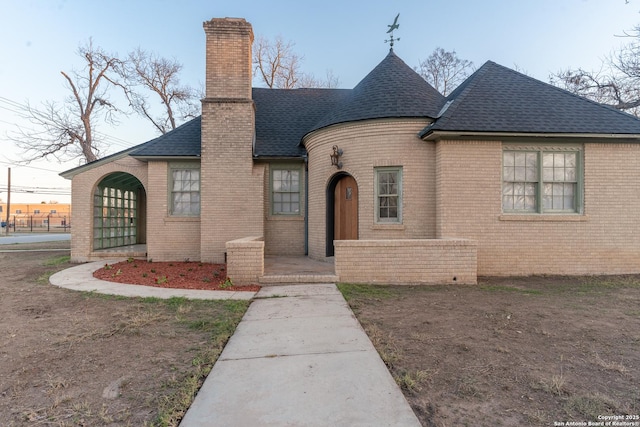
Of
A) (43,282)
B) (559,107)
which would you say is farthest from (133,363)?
(559,107)

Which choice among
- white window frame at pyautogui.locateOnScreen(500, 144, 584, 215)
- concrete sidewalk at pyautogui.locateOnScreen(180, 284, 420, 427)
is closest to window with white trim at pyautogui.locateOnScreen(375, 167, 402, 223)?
white window frame at pyautogui.locateOnScreen(500, 144, 584, 215)

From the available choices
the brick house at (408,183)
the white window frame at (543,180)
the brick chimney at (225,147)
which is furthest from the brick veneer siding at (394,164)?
the brick chimney at (225,147)

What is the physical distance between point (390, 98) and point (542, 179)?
4.52 m

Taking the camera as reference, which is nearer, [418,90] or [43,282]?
[43,282]

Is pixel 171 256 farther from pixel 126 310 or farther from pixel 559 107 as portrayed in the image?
pixel 559 107

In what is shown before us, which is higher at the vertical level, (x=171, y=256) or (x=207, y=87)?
(x=207, y=87)

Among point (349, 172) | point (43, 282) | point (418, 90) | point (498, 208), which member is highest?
point (418, 90)

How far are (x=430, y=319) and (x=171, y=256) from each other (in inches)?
352

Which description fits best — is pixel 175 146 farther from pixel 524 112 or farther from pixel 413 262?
pixel 524 112

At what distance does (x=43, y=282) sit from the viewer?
Result: 7.55m

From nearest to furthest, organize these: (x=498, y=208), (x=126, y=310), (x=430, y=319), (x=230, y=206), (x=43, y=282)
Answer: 1. (x=430, y=319)
2. (x=126, y=310)
3. (x=43, y=282)
4. (x=498, y=208)
5. (x=230, y=206)

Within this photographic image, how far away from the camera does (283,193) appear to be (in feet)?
36.7

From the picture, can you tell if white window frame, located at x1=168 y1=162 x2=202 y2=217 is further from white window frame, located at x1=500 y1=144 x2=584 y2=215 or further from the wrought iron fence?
the wrought iron fence

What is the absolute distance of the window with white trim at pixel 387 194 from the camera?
342 inches
